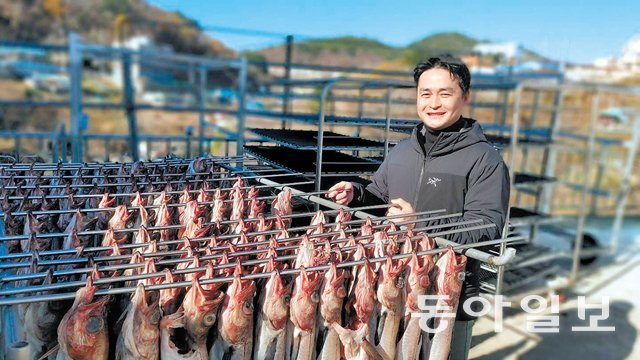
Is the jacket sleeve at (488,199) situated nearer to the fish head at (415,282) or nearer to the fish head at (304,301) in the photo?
the fish head at (415,282)

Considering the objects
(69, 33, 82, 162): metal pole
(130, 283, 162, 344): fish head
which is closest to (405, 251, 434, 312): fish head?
(130, 283, 162, 344): fish head

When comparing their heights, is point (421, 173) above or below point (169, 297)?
above

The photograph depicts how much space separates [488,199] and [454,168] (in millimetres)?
241

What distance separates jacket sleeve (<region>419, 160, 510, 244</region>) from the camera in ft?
7.33

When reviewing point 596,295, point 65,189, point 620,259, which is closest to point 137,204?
point 65,189

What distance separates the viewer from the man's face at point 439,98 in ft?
7.73

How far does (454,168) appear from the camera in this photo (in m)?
2.39

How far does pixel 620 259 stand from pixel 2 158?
26.2ft

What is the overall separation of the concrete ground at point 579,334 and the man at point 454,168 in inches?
90.4

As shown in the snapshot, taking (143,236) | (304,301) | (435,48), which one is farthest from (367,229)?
(435,48)

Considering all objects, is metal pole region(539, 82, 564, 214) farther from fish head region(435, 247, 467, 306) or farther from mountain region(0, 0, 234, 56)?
mountain region(0, 0, 234, 56)

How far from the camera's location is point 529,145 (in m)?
5.49

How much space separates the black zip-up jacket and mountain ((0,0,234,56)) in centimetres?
4155

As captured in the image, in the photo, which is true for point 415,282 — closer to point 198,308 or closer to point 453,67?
point 198,308
